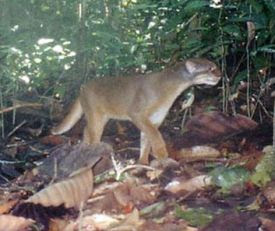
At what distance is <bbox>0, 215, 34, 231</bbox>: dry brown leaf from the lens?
335cm

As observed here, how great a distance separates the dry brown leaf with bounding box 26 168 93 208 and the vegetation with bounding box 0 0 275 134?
177 centimetres

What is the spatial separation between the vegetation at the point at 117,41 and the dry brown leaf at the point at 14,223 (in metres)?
2.38

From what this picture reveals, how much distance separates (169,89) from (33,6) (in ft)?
7.99

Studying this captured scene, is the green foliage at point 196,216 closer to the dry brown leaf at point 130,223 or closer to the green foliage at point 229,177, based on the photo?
the dry brown leaf at point 130,223

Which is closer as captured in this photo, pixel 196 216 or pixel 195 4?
pixel 196 216

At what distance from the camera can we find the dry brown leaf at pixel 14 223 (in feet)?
11.0

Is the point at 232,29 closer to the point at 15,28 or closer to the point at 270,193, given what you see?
the point at 270,193

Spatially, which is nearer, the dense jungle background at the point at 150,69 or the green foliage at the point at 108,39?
the dense jungle background at the point at 150,69

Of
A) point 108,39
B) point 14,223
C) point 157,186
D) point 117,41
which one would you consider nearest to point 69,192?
point 14,223

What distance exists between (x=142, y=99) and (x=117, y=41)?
3.57 feet

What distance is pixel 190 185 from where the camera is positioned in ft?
13.1

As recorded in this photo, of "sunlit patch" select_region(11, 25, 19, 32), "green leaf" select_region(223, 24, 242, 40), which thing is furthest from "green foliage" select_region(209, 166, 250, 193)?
"sunlit patch" select_region(11, 25, 19, 32)

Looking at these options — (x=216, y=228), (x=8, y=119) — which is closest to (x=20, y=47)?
(x=8, y=119)

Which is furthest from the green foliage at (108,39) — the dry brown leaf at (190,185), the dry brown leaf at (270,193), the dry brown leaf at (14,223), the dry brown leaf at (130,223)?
the dry brown leaf at (14,223)
